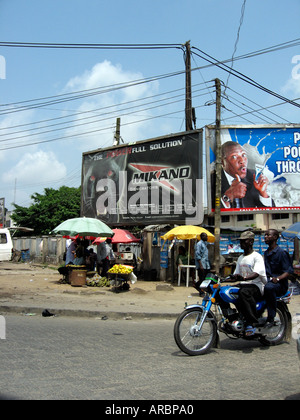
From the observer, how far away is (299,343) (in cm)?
406

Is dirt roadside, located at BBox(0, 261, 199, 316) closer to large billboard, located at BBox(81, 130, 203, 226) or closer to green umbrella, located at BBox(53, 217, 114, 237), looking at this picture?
green umbrella, located at BBox(53, 217, 114, 237)

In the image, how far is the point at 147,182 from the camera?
19.6 m

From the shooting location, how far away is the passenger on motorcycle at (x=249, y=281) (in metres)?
5.98

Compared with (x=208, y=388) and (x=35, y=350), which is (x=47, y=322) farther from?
(x=208, y=388)

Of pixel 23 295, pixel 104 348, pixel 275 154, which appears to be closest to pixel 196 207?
pixel 275 154

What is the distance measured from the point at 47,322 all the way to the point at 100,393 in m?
4.87

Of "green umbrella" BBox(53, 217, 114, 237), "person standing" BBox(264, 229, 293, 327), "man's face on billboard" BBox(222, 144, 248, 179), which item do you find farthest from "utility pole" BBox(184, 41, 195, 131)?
"person standing" BBox(264, 229, 293, 327)

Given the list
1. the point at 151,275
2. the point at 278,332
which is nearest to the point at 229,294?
the point at 278,332

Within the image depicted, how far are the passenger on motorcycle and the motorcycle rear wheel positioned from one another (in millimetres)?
529

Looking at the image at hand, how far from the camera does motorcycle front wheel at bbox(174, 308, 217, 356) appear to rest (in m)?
5.67

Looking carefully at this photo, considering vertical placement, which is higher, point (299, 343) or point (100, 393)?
point (299, 343)

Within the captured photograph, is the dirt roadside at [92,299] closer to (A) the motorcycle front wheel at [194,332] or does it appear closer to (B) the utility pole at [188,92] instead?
(A) the motorcycle front wheel at [194,332]

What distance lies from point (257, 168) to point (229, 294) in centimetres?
1279

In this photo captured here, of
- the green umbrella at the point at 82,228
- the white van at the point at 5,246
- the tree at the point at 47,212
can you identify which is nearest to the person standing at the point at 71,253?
the green umbrella at the point at 82,228
